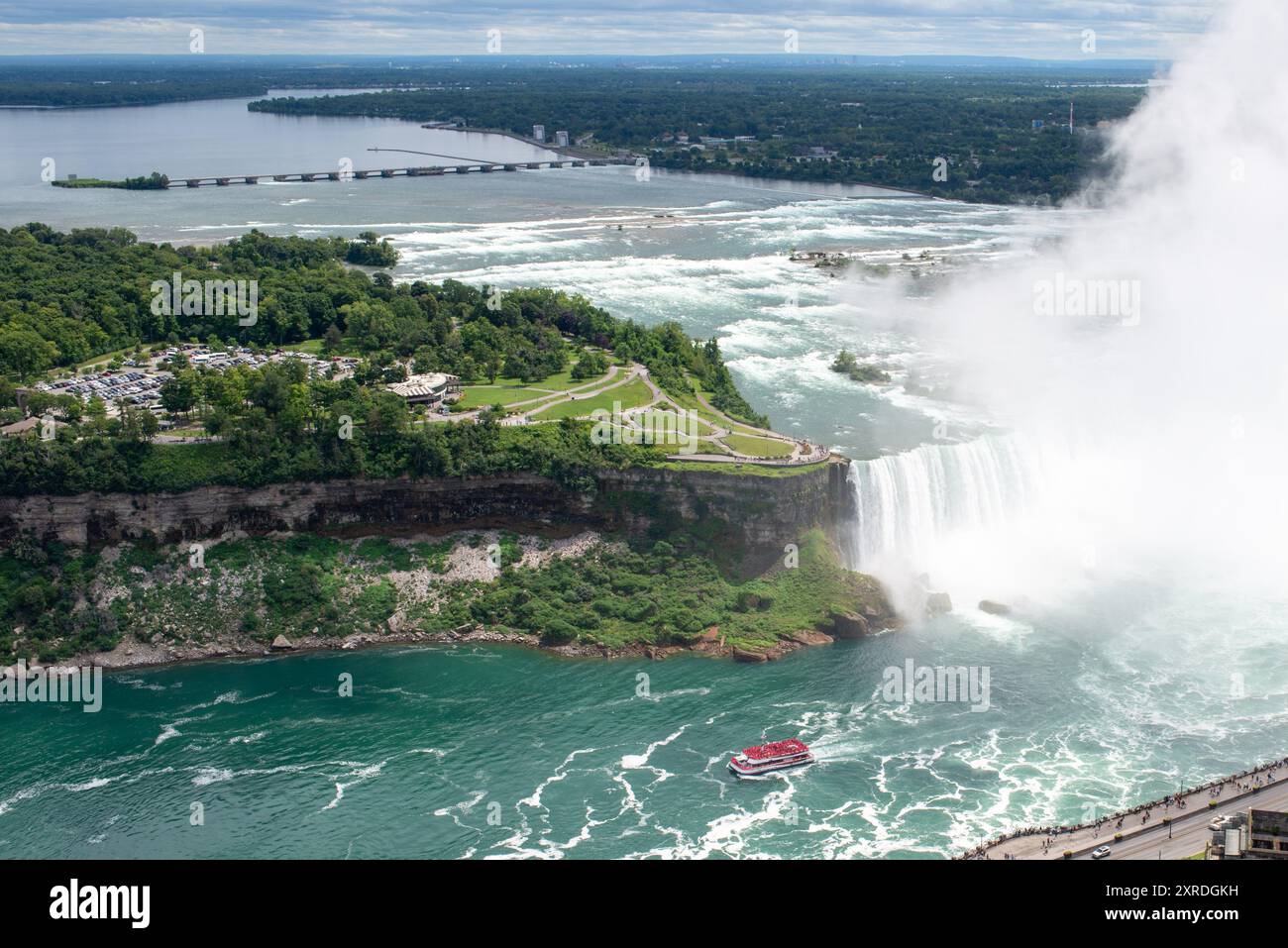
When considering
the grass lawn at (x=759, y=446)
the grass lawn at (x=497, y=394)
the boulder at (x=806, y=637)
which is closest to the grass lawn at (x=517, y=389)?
the grass lawn at (x=497, y=394)

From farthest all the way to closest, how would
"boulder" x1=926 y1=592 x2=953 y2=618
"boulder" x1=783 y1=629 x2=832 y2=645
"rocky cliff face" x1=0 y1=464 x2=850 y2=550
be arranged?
"rocky cliff face" x1=0 y1=464 x2=850 y2=550 → "boulder" x1=926 y1=592 x2=953 y2=618 → "boulder" x1=783 y1=629 x2=832 y2=645

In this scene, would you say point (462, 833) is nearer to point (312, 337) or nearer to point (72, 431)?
point (72, 431)

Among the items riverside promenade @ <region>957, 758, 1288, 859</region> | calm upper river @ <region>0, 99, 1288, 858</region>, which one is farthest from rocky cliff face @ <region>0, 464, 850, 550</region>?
riverside promenade @ <region>957, 758, 1288, 859</region>

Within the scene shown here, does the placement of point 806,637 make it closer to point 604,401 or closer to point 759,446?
point 759,446

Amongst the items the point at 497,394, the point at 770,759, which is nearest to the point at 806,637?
the point at 770,759

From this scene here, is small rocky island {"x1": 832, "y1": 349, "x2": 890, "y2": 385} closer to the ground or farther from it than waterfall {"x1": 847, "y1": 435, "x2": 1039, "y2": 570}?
farther from it

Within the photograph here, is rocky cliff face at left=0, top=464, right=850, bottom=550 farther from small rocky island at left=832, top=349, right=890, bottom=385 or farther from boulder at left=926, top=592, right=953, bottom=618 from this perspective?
small rocky island at left=832, top=349, right=890, bottom=385

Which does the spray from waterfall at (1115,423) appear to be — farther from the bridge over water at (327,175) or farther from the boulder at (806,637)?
the bridge over water at (327,175)
